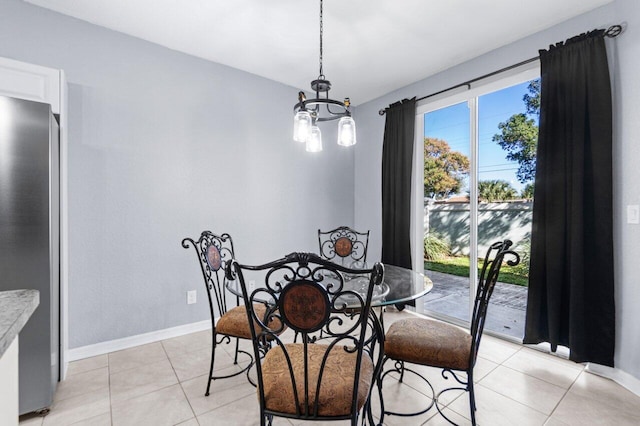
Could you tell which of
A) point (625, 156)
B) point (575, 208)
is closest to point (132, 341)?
point (575, 208)

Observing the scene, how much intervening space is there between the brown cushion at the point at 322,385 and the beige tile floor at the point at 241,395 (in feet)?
2.06

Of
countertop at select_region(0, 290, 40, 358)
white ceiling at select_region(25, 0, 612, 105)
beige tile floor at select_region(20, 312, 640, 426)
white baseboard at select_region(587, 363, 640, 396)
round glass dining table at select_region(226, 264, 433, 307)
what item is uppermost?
white ceiling at select_region(25, 0, 612, 105)

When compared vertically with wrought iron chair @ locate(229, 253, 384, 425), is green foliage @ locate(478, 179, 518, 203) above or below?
above

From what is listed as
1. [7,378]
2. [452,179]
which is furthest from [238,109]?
[7,378]

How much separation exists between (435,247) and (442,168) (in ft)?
2.91

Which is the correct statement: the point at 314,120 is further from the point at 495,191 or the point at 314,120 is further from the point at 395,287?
the point at 495,191

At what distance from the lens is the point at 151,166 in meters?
2.74

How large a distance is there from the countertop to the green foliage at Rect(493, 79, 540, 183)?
3.24 metres

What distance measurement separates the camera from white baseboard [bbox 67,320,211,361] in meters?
2.41

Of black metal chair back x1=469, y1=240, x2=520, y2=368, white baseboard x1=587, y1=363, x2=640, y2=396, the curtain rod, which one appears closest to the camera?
black metal chair back x1=469, y1=240, x2=520, y2=368

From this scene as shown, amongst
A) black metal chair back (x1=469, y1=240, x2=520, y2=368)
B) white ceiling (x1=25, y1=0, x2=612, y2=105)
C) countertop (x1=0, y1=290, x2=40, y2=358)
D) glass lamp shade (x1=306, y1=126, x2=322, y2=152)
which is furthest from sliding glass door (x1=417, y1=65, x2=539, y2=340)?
countertop (x1=0, y1=290, x2=40, y2=358)

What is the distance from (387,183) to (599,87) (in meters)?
1.99

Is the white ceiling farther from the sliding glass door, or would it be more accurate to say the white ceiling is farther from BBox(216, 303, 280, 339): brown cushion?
BBox(216, 303, 280, 339): brown cushion

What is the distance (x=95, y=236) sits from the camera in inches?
97.7
